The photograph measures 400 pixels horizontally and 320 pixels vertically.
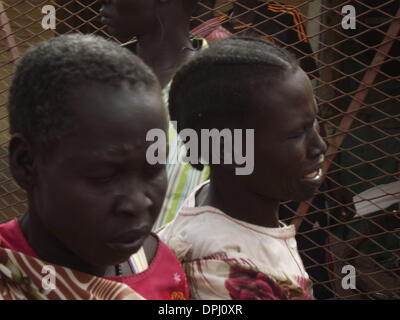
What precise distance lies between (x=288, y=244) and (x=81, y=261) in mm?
564

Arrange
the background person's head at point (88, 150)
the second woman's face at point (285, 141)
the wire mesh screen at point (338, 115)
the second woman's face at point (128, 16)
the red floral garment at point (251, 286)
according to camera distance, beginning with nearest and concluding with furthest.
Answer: the background person's head at point (88, 150)
the red floral garment at point (251, 286)
the second woman's face at point (285, 141)
the second woman's face at point (128, 16)
the wire mesh screen at point (338, 115)

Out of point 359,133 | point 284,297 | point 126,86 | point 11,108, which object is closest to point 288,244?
point 284,297

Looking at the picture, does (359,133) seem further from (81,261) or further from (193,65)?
(81,261)

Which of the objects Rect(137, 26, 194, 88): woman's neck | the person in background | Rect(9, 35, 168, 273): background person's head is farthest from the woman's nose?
Rect(137, 26, 194, 88): woman's neck

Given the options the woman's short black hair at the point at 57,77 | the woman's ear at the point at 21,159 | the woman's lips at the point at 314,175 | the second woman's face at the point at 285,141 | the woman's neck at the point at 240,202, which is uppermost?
the woman's short black hair at the point at 57,77

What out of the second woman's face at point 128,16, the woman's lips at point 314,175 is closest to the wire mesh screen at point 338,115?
the second woman's face at point 128,16

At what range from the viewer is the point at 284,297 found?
4.24ft

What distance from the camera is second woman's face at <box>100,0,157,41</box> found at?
213 cm

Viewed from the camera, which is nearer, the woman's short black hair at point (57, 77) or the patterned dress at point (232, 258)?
the woman's short black hair at point (57, 77)

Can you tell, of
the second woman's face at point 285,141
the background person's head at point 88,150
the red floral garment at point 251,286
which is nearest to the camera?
the background person's head at point 88,150

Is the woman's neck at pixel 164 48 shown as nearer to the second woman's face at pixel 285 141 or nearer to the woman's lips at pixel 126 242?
the second woman's face at pixel 285 141

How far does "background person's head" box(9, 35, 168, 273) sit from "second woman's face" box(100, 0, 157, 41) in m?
1.05

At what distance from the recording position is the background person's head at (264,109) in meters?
1.39

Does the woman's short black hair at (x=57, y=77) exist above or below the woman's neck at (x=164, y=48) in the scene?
above
